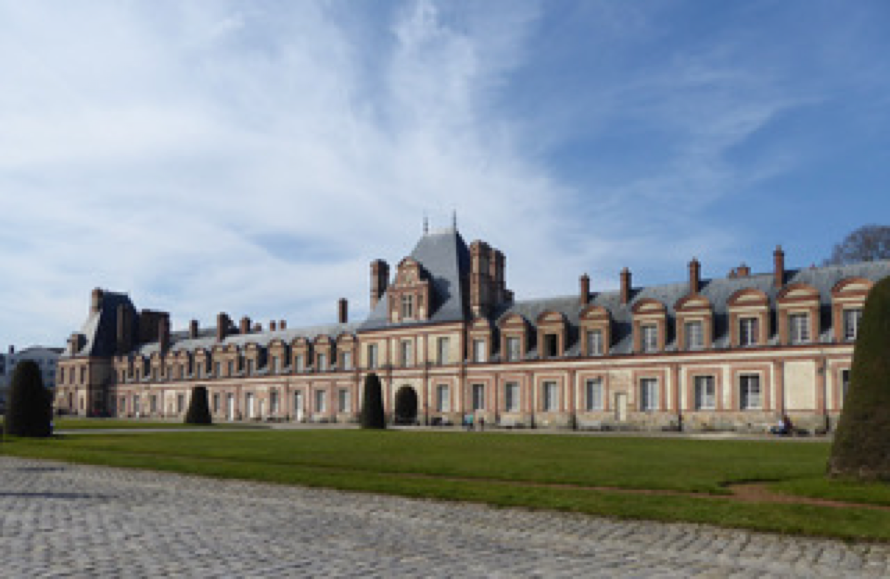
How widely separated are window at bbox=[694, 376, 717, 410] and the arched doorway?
19.0 m

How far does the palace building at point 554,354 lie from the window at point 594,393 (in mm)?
79

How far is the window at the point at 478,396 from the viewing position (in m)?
50.0

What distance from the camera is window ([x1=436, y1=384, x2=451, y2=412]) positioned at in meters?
51.8

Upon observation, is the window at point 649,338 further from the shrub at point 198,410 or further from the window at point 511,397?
the shrub at point 198,410

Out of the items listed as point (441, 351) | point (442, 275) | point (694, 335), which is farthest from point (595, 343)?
point (442, 275)

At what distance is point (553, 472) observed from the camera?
15.3 meters

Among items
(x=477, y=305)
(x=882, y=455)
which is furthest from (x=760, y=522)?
(x=477, y=305)

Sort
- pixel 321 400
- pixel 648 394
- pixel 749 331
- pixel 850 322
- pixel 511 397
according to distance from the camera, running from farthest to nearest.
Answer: pixel 321 400 → pixel 511 397 → pixel 648 394 → pixel 749 331 → pixel 850 322

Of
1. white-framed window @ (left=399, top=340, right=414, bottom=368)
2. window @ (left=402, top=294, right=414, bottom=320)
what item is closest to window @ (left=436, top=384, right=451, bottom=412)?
white-framed window @ (left=399, top=340, right=414, bottom=368)

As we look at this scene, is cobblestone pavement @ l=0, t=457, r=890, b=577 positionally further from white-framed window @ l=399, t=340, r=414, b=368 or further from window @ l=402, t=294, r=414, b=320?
window @ l=402, t=294, r=414, b=320

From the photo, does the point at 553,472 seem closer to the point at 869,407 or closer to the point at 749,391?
the point at 869,407

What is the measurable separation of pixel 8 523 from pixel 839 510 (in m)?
10.2

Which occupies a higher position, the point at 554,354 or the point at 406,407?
the point at 554,354

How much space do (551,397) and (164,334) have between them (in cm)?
4533
